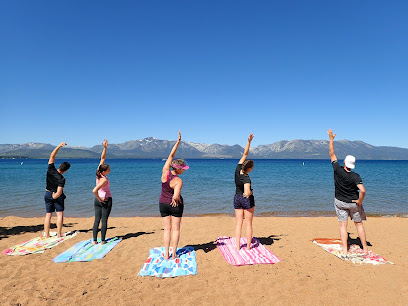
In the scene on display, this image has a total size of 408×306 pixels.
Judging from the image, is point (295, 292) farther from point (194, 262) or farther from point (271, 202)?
point (271, 202)

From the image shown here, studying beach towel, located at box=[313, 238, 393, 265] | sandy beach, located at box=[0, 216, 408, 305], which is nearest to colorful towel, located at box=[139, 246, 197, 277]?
sandy beach, located at box=[0, 216, 408, 305]

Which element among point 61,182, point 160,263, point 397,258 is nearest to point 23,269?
point 61,182

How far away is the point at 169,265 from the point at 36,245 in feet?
14.8

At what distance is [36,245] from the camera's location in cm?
701

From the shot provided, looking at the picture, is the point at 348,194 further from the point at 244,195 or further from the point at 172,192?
the point at 172,192

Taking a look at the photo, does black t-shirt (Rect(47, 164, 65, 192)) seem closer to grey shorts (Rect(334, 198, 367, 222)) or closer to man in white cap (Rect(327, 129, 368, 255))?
man in white cap (Rect(327, 129, 368, 255))

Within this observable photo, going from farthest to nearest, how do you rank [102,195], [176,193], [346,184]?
[102,195] → [346,184] → [176,193]

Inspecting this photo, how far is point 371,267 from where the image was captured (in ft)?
18.0

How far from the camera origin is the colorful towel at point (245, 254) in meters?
5.76

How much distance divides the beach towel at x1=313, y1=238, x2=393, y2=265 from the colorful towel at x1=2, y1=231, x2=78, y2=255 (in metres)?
8.23

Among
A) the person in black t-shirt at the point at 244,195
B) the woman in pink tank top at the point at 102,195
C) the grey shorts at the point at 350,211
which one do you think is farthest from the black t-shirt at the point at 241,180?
the woman in pink tank top at the point at 102,195

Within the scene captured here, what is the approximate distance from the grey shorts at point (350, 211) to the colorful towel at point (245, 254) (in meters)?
2.12

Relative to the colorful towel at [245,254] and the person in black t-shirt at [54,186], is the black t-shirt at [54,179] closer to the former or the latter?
the person in black t-shirt at [54,186]

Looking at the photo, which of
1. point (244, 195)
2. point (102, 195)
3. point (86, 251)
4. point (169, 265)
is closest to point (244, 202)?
point (244, 195)
